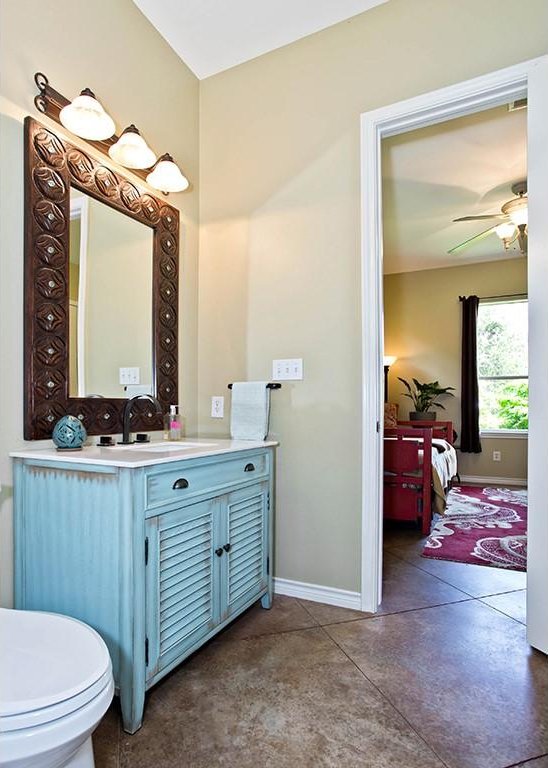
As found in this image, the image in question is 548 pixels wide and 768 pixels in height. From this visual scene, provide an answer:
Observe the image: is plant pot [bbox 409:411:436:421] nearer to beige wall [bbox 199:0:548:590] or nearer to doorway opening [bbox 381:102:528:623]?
doorway opening [bbox 381:102:528:623]

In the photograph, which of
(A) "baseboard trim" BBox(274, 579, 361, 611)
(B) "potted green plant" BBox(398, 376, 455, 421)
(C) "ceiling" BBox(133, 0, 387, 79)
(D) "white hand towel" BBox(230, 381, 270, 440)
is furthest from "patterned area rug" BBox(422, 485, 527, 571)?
(C) "ceiling" BBox(133, 0, 387, 79)

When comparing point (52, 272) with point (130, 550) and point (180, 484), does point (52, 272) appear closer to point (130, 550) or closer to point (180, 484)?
point (180, 484)

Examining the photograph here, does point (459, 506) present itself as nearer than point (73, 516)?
No

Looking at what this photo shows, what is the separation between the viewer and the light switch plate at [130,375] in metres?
2.02

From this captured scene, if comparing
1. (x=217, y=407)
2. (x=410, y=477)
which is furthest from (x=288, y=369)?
(x=410, y=477)

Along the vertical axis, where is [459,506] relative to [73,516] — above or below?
below

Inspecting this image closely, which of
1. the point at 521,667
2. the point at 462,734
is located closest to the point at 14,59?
the point at 462,734

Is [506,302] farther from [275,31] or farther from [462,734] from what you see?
[462,734]

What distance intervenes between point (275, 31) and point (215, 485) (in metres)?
2.29

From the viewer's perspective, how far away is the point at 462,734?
50.8 inches

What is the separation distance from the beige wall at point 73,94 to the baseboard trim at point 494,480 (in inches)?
166

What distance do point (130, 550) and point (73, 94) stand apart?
1.76 metres

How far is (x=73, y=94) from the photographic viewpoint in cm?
175

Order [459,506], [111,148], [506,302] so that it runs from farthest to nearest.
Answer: [506,302] → [459,506] → [111,148]
